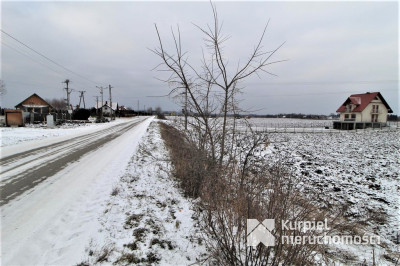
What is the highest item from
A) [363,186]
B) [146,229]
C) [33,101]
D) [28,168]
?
[33,101]

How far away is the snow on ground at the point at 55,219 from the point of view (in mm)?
2908

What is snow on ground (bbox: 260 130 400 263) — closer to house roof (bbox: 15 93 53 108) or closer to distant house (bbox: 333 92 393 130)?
distant house (bbox: 333 92 393 130)

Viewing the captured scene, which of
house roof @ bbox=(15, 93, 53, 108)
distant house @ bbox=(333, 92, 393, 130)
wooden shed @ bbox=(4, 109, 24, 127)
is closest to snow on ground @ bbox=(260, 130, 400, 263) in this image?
wooden shed @ bbox=(4, 109, 24, 127)

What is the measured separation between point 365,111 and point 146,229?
53267 millimetres

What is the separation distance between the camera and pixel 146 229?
12.3 feet

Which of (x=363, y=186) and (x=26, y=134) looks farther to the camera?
(x=26, y=134)

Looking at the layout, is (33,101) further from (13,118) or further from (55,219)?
(55,219)

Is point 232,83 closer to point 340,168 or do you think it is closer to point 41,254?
point 41,254

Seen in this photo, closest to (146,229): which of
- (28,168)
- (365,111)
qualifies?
(28,168)

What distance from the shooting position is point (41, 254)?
2.90 meters

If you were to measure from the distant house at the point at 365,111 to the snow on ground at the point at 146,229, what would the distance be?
163 feet

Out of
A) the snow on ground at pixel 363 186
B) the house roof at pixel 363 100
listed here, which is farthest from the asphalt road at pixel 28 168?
the house roof at pixel 363 100

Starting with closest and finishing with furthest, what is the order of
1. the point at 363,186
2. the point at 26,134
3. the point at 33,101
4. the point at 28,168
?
the point at 28,168
the point at 363,186
the point at 26,134
the point at 33,101

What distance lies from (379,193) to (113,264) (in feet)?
25.9
